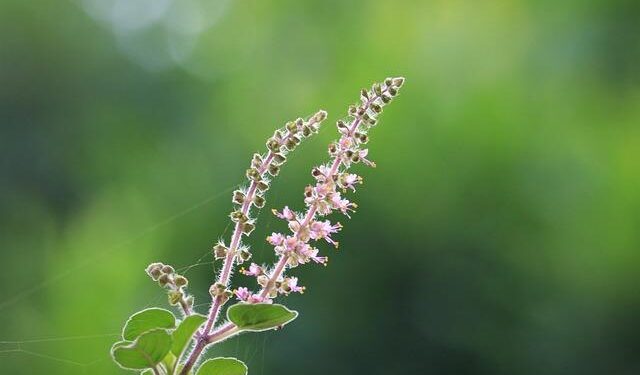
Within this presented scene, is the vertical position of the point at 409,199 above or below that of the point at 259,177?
above

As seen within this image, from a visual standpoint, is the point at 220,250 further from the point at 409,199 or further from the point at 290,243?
the point at 409,199

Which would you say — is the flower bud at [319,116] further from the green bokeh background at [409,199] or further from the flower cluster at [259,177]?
the green bokeh background at [409,199]

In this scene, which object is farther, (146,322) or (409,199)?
(409,199)

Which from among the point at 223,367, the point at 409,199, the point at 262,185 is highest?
the point at 409,199

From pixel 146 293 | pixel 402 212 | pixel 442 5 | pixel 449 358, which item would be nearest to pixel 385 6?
pixel 442 5

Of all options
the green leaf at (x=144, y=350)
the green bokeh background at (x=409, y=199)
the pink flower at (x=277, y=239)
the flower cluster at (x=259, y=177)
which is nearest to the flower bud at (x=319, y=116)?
the flower cluster at (x=259, y=177)

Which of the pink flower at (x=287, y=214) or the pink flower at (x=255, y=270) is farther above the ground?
the pink flower at (x=287, y=214)

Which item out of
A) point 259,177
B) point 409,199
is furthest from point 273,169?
point 409,199
